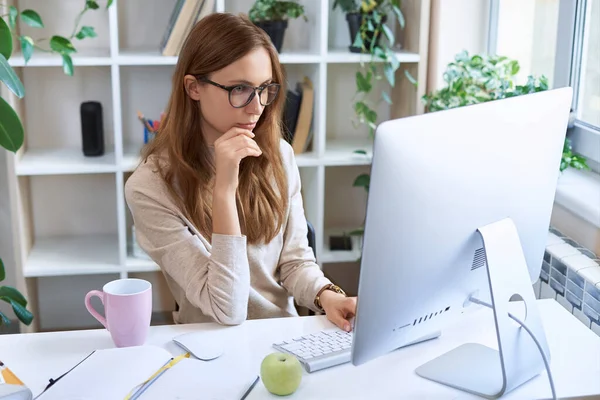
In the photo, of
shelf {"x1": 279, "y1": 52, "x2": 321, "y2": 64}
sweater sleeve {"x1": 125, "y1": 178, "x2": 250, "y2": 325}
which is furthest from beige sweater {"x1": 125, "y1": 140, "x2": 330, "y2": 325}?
shelf {"x1": 279, "y1": 52, "x2": 321, "y2": 64}

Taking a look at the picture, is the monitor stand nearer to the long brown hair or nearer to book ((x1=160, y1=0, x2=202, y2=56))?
the long brown hair

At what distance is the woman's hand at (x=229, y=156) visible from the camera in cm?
152

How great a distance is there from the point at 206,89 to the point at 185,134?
0.39 feet

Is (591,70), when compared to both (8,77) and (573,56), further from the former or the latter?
(8,77)

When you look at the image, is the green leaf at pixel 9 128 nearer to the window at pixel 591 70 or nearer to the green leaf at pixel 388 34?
the green leaf at pixel 388 34

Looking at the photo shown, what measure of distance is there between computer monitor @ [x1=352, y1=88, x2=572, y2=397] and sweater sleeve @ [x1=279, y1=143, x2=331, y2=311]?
1.47 feet

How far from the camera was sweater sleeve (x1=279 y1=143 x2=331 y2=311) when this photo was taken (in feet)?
5.56

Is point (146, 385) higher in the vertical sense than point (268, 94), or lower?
lower

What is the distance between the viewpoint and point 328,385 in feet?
4.03

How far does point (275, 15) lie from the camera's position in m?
2.67

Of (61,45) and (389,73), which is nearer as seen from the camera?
(61,45)

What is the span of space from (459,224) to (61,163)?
184 centimetres

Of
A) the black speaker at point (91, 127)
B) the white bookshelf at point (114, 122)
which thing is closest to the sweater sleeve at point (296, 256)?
the white bookshelf at point (114, 122)

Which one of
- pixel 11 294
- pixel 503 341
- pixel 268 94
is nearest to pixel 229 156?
pixel 268 94
